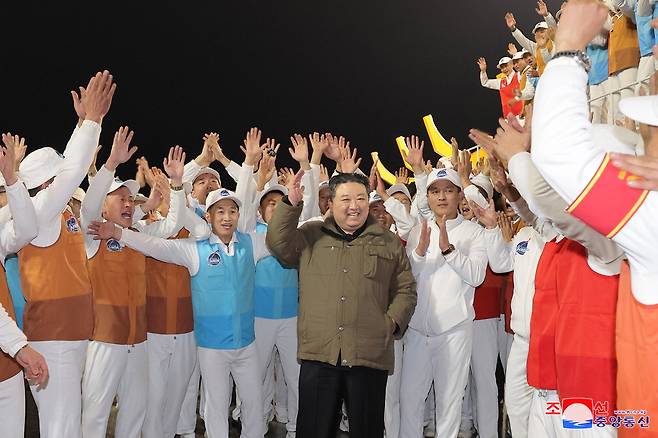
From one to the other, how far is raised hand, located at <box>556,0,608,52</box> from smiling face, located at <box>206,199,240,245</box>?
2.93 metres

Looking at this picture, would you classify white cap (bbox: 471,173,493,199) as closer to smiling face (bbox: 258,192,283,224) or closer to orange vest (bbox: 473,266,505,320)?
orange vest (bbox: 473,266,505,320)

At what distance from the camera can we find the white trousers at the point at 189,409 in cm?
460

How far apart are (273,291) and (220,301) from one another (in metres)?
0.63

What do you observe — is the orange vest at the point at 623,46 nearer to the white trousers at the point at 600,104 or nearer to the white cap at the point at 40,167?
the white trousers at the point at 600,104

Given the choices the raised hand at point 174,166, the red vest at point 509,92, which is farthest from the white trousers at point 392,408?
the red vest at point 509,92

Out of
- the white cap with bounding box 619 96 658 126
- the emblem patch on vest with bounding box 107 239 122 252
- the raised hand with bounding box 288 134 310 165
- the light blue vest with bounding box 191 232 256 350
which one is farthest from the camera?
the raised hand with bounding box 288 134 310 165

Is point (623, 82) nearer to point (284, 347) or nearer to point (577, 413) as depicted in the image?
point (284, 347)

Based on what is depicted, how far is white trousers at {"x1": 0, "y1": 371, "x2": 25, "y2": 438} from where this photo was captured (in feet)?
8.87

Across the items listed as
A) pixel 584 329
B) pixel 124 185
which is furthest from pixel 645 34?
pixel 124 185

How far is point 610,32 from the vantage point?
210 inches

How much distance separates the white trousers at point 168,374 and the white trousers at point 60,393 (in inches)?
41.0

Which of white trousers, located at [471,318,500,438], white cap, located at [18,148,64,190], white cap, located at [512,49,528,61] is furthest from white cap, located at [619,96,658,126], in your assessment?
white cap, located at [512,49,528,61]

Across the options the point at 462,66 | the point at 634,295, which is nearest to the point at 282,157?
the point at 462,66

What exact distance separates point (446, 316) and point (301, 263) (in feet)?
3.71
